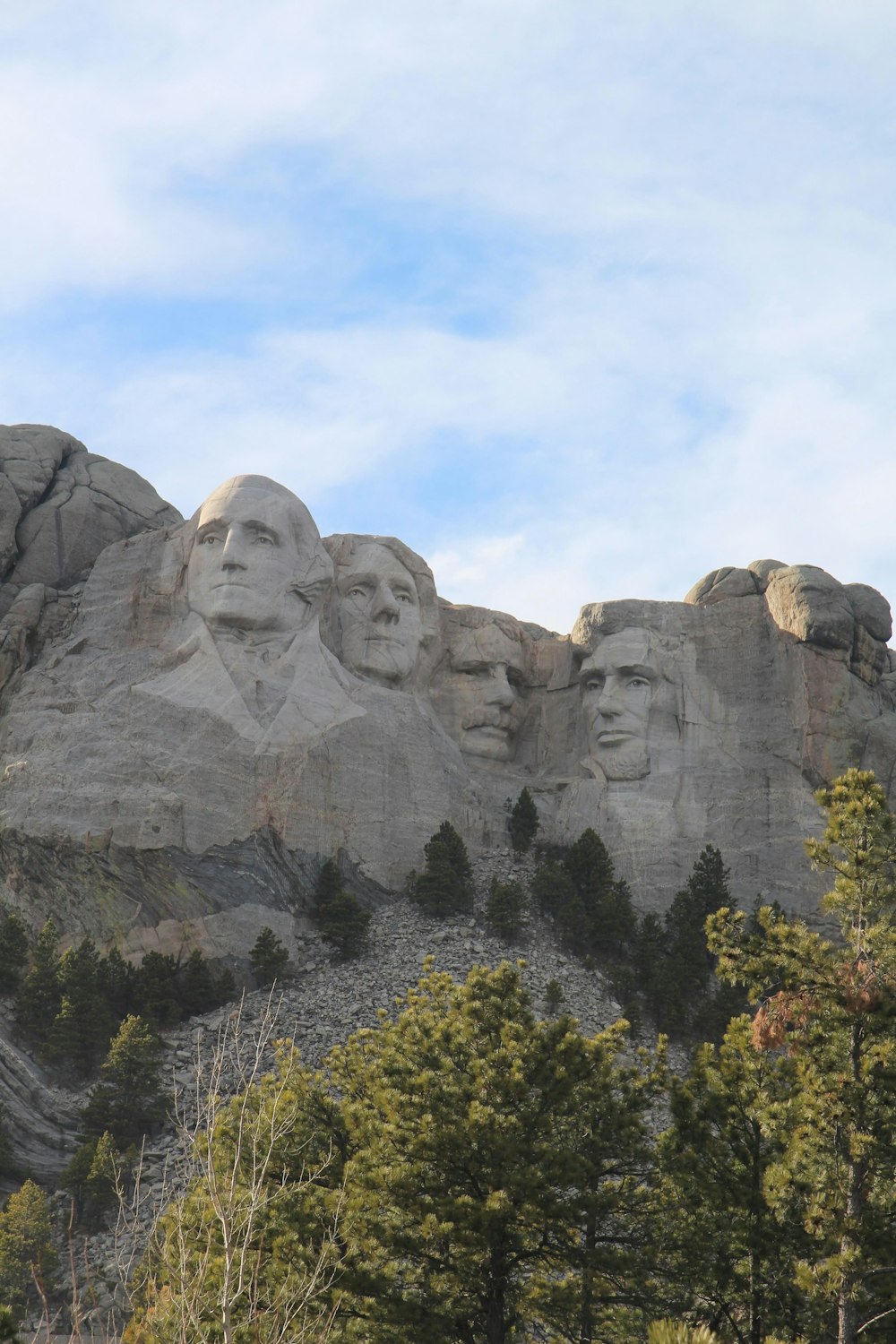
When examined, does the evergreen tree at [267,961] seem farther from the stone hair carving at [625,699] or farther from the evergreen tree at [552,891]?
the stone hair carving at [625,699]

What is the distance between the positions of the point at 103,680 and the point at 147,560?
10.4 ft

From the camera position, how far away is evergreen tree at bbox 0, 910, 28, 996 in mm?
35719

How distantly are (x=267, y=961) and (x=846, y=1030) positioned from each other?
57.9ft

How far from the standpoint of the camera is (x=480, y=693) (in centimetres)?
4556

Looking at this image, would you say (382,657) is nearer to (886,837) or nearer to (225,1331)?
(886,837)

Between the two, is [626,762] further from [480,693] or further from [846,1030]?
[846,1030]

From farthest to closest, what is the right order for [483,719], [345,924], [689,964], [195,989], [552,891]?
[483,719] → [552,891] → [689,964] → [345,924] → [195,989]

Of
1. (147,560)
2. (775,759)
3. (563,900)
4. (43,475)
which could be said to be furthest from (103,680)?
(775,759)

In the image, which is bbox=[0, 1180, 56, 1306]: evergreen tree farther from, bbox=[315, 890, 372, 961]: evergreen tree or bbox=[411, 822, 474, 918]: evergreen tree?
bbox=[411, 822, 474, 918]: evergreen tree

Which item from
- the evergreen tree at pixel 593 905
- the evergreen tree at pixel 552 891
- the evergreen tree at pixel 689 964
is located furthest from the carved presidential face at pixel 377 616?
the evergreen tree at pixel 689 964

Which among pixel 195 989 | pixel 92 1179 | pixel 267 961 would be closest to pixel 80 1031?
pixel 195 989

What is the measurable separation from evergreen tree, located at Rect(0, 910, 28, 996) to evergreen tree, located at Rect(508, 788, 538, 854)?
10.2 metres

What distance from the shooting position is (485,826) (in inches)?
1682

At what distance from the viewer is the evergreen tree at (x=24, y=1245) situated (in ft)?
94.2
